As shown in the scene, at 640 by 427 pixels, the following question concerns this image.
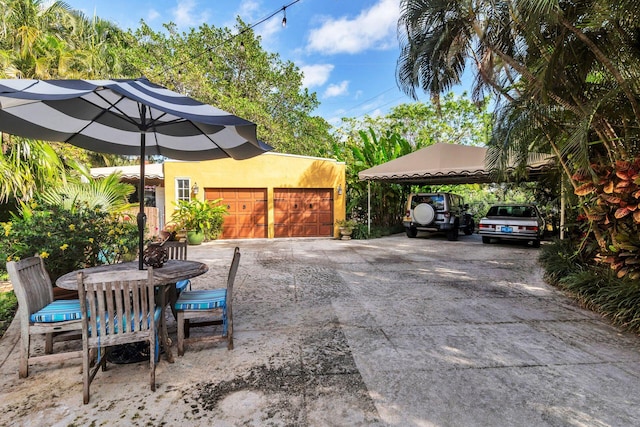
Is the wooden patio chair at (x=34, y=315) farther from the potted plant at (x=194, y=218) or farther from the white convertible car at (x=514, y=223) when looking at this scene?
the white convertible car at (x=514, y=223)

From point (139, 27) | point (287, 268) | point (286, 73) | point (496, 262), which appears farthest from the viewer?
point (286, 73)

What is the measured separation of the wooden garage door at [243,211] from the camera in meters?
12.1

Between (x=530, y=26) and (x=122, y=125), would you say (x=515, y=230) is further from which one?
(x=122, y=125)


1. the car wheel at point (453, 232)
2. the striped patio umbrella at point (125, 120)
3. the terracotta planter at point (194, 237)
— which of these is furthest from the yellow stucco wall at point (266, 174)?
the striped patio umbrella at point (125, 120)

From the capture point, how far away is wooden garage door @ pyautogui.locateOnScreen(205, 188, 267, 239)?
1210 centimetres

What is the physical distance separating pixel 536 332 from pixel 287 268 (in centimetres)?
469

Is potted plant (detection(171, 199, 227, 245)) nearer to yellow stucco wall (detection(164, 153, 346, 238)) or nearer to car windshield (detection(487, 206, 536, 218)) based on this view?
yellow stucco wall (detection(164, 153, 346, 238))

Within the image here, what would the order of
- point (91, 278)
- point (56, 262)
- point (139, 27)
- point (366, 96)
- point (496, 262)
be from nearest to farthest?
point (91, 278) < point (56, 262) < point (496, 262) < point (139, 27) < point (366, 96)

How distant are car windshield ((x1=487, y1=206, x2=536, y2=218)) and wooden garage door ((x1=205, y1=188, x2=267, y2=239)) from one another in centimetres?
816

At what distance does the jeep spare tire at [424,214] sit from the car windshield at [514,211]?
1.87 metres

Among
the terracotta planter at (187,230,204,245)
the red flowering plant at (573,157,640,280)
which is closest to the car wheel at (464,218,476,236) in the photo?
the red flowering plant at (573,157,640,280)

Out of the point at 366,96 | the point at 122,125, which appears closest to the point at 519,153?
the point at 122,125

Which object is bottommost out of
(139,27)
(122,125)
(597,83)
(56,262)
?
(56,262)

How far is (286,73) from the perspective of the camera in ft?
62.1
